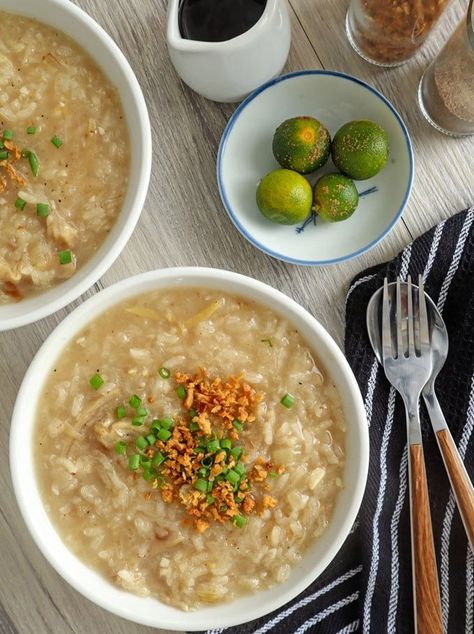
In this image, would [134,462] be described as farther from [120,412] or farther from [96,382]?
[96,382]

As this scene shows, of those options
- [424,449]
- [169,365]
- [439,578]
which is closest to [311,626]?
[439,578]

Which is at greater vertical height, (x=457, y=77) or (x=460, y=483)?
(x=457, y=77)

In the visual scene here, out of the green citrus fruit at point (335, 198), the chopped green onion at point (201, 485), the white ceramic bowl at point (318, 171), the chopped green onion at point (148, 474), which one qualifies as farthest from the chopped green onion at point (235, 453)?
the green citrus fruit at point (335, 198)

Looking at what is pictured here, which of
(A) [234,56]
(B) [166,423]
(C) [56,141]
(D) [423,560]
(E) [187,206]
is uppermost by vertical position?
(A) [234,56]

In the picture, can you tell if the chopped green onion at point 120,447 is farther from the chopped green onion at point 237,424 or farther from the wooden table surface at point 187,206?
the wooden table surface at point 187,206

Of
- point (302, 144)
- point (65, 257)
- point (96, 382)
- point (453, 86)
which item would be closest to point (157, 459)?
point (96, 382)

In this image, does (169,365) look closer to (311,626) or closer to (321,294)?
(321,294)

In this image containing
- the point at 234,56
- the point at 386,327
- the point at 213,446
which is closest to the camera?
the point at 213,446
